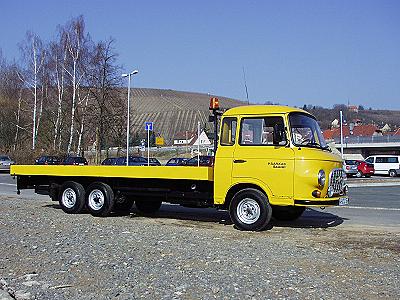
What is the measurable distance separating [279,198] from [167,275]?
14.2 ft

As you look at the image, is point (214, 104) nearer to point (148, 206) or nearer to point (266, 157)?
point (266, 157)

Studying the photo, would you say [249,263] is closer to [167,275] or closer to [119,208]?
[167,275]

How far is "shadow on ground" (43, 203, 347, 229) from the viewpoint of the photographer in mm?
12211

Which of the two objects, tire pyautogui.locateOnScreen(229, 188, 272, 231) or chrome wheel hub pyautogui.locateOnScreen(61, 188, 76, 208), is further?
chrome wheel hub pyautogui.locateOnScreen(61, 188, 76, 208)

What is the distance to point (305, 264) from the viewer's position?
7457 mm

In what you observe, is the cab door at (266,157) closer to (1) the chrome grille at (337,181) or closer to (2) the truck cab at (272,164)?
(2) the truck cab at (272,164)

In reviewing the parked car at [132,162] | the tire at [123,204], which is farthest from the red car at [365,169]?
the tire at [123,204]

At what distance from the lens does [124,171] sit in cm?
1267

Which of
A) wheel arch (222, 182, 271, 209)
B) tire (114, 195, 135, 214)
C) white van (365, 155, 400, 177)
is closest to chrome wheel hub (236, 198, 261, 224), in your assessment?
wheel arch (222, 182, 271, 209)

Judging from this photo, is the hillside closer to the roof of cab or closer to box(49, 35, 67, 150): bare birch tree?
box(49, 35, 67, 150): bare birch tree

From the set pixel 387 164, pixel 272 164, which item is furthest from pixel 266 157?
pixel 387 164

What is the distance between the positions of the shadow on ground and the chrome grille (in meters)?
1.31

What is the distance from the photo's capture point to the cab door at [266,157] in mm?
10367

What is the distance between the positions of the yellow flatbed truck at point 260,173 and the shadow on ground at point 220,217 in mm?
382
